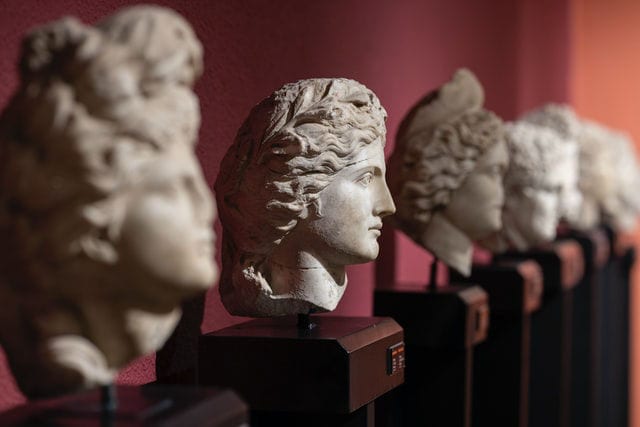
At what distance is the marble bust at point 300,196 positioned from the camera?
297cm

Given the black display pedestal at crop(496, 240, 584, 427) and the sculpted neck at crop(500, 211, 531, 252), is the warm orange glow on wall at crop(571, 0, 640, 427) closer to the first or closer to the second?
the black display pedestal at crop(496, 240, 584, 427)

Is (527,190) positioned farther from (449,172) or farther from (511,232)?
(449,172)

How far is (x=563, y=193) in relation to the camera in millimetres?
5801

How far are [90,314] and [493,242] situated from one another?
353cm

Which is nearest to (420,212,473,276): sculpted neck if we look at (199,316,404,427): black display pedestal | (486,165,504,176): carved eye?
(486,165,504,176): carved eye

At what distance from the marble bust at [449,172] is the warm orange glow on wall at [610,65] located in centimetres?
753

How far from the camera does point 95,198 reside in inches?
76.2

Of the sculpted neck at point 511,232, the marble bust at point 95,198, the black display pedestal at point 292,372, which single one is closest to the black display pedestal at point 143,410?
the marble bust at point 95,198

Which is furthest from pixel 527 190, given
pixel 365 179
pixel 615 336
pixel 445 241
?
pixel 615 336

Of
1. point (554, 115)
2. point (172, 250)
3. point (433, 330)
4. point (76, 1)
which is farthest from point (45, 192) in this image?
point (554, 115)

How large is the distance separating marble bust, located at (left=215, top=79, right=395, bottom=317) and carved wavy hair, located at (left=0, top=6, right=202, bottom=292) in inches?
37.2

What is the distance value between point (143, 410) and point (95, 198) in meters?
0.47

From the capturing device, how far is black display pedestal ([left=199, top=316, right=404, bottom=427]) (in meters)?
2.98

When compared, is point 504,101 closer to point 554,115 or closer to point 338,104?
point 554,115
